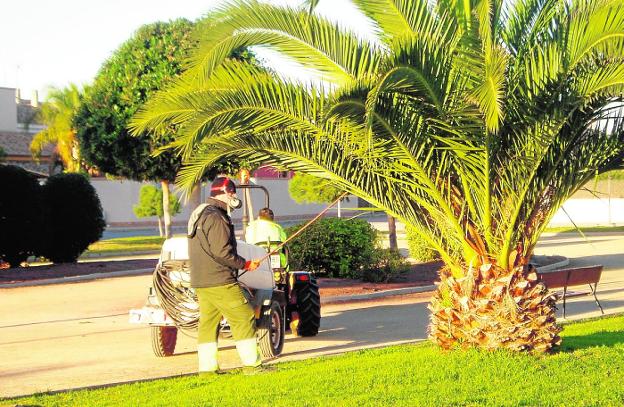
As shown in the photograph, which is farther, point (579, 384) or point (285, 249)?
point (285, 249)

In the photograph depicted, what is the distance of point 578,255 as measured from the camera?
90.3 feet

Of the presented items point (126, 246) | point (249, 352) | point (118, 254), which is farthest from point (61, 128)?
point (249, 352)

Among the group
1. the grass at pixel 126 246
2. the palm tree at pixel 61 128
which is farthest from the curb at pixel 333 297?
the palm tree at pixel 61 128

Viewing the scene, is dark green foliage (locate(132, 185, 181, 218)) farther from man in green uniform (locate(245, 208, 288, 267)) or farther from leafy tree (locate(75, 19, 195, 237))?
man in green uniform (locate(245, 208, 288, 267))

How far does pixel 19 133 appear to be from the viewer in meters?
71.2

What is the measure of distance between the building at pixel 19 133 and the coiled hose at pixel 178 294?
160 ft

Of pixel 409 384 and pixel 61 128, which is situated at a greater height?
pixel 61 128

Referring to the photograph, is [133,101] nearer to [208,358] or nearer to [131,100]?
[131,100]

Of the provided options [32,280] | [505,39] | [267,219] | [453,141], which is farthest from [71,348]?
[32,280]

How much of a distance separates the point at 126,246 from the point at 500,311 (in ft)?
92.9

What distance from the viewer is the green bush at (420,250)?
79.3 feet

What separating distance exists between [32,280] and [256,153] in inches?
497

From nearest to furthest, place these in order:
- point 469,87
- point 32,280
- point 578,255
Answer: point 469,87 → point 32,280 → point 578,255

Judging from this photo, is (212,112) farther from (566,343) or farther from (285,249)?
(566,343)
